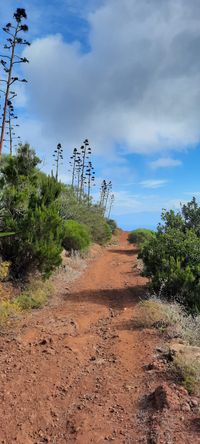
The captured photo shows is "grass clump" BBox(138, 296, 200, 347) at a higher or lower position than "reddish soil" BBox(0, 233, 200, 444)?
higher

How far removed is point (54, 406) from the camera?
19.1ft

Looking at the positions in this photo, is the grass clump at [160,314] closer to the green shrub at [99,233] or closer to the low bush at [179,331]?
the low bush at [179,331]

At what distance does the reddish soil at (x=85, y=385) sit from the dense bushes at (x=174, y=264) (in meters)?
1.42

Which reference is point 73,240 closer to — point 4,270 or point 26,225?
point 26,225

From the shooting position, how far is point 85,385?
21.2 feet

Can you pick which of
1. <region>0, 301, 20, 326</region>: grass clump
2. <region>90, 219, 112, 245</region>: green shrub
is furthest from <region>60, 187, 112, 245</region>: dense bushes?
<region>0, 301, 20, 326</region>: grass clump

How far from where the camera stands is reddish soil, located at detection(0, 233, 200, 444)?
514cm

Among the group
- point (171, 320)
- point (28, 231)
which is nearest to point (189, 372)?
point (171, 320)

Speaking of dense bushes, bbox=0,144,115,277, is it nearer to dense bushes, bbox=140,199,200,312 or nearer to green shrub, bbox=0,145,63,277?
green shrub, bbox=0,145,63,277

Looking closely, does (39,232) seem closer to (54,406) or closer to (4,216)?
(4,216)

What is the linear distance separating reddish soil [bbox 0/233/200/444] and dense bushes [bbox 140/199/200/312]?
4.67 feet

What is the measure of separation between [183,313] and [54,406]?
183 inches

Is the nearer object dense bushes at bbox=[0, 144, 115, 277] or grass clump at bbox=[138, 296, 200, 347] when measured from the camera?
grass clump at bbox=[138, 296, 200, 347]

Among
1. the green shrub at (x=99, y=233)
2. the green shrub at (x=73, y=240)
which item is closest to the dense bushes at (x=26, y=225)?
the green shrub at (x=73, y=240)
